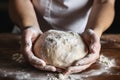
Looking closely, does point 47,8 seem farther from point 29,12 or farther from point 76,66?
point 76,66

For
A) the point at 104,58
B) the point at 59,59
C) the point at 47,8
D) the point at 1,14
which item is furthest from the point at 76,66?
the point at 1,14

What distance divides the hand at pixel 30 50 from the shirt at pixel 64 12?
0.27m

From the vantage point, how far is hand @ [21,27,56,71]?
93cm

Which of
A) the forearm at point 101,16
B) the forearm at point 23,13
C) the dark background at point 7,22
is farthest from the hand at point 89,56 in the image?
the dark background at point 7,22

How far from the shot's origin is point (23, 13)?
46.0 inches

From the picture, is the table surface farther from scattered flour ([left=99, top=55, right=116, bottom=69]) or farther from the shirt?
the shirt

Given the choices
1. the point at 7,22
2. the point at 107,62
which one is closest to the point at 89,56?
the point at 107,62

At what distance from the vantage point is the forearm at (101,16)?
3.70 feet

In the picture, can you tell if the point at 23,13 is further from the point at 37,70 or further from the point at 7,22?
the point at 7,22

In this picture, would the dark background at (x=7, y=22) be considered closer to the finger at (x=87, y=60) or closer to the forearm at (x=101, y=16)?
the forearm at (x=101, y=16)

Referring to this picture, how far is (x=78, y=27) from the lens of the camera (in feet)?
4.31

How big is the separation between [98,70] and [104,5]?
318 mm

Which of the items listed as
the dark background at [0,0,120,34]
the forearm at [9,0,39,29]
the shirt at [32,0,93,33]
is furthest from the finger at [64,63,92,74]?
the dark background at [0,0,120,34]

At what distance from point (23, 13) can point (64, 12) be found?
0.19 metres
